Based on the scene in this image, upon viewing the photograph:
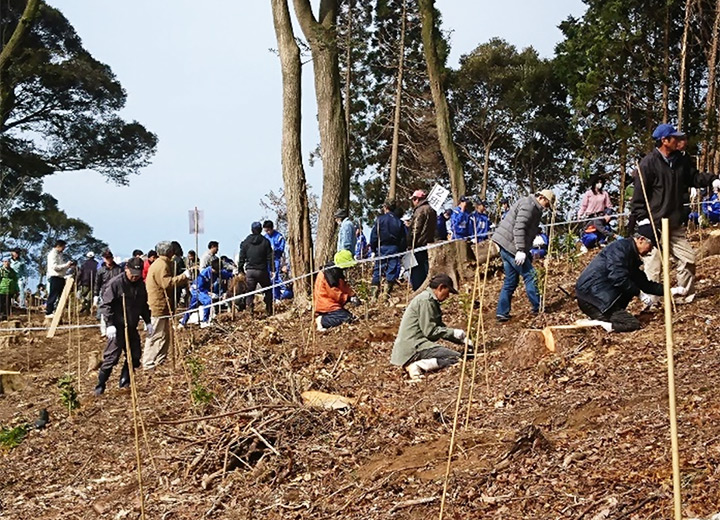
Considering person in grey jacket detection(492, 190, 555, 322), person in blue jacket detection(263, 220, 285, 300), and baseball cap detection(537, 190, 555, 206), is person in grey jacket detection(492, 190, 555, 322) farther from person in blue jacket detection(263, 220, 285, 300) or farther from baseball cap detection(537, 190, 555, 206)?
person in blue jacket detection(263, 220, 285, 300)

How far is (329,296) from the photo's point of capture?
38.3ft

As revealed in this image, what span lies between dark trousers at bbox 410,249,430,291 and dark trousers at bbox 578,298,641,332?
4302 millimetres

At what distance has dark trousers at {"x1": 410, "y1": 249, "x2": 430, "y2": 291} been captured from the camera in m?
12.8

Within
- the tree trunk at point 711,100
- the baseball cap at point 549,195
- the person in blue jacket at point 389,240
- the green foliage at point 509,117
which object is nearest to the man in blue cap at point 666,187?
the baseball cap at point 549,195

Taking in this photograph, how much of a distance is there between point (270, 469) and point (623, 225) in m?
10.5

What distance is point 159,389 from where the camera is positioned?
10281mm

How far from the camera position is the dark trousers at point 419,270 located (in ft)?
42.1

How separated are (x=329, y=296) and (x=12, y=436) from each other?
164 inches

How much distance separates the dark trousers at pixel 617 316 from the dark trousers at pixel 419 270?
4.30m

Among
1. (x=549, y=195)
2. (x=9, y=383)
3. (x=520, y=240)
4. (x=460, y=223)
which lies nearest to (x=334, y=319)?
(x=520, y=240)

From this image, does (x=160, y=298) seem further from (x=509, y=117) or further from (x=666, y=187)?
(x=509, y=117)

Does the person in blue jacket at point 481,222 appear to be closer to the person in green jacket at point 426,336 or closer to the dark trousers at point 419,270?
the dark trousers at point 419,270

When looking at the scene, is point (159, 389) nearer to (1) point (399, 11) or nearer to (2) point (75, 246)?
(1) point (399, 11)

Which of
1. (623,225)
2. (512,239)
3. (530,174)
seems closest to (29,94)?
(530,174)
